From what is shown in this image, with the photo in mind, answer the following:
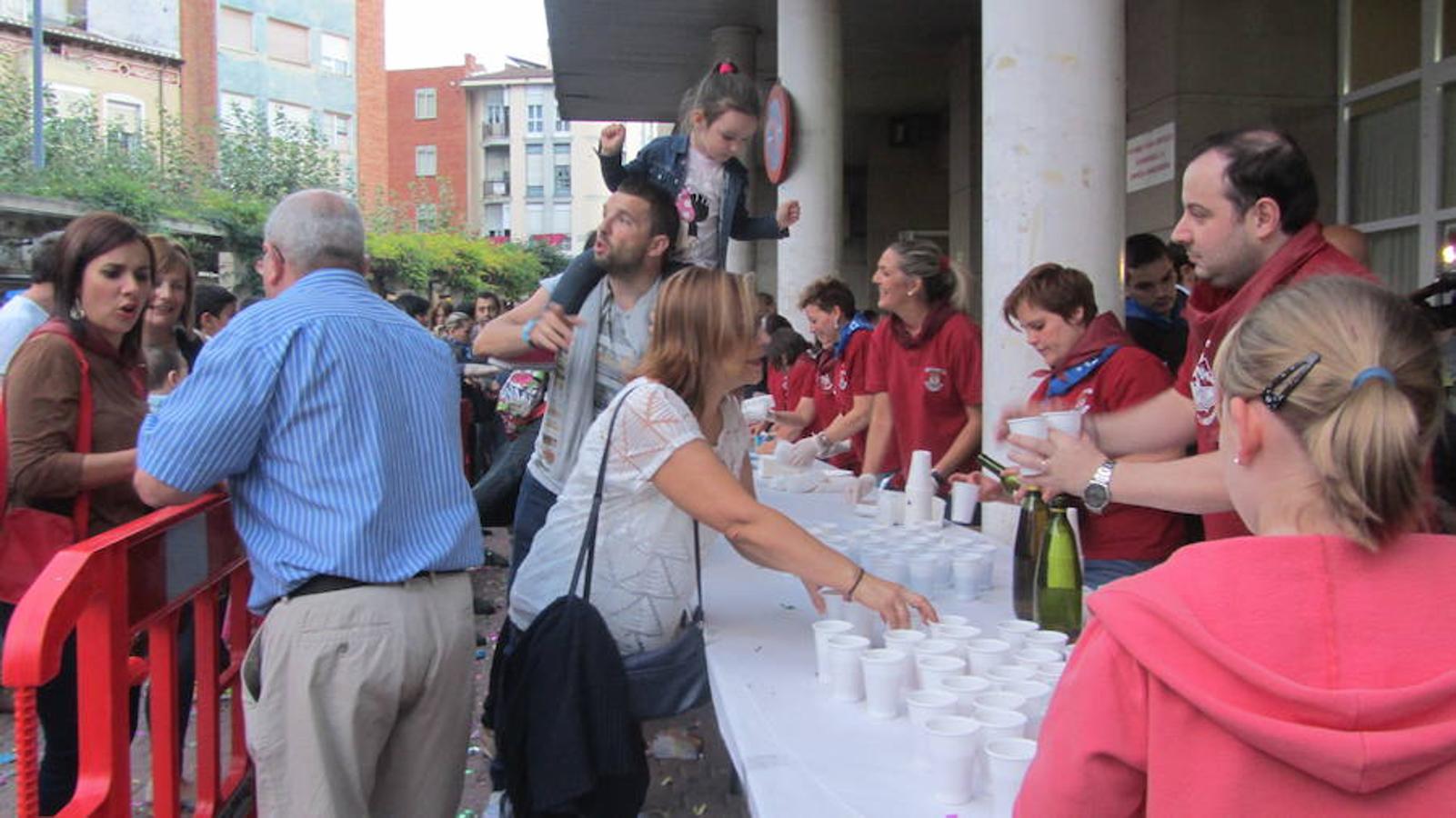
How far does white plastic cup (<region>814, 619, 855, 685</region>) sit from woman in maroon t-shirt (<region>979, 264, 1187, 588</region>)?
1.03 m

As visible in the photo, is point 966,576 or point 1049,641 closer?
point 1049,641

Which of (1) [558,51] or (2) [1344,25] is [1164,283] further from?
(1) [558,51]

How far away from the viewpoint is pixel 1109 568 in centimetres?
306

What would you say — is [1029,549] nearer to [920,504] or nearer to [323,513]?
[920,504]

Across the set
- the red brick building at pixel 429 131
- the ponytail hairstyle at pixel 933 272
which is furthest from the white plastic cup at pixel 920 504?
the red brick building at pixel 429 131

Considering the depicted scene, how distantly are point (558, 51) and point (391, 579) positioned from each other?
13.3 metres

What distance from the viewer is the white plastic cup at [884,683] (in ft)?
6.23

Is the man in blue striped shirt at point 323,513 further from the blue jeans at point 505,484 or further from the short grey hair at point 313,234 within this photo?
the blue jeans at point 505,484

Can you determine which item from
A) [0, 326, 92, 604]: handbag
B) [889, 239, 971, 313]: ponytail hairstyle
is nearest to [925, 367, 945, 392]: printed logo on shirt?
[889, 239, 971, 313]: ponytail hairstyle

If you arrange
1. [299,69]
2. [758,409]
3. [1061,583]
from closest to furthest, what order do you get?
[1061,583] → [758,409] → [299,69]

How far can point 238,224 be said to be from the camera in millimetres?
25047

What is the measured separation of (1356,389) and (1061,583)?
134cm

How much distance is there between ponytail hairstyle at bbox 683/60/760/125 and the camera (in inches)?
151

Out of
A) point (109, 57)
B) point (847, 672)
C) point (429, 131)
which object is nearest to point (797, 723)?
point (847, 672)
